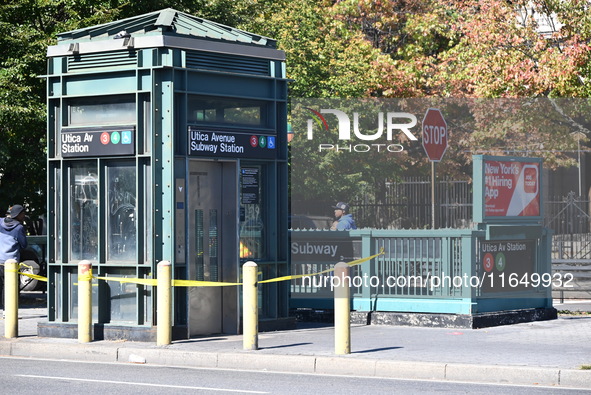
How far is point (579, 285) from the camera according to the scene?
2181cm

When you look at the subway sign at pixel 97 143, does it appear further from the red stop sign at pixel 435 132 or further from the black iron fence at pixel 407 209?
the red stop sign at pixel 435 132

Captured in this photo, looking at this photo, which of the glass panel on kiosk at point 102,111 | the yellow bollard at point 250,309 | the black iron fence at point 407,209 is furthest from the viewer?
the black iron fence at point 407,209

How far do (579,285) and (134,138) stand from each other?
39.0ft

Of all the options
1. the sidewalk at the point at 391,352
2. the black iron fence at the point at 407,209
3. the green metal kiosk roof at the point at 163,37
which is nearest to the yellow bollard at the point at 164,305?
the sidewalk at the point at 391,352

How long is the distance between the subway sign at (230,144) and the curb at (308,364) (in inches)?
105

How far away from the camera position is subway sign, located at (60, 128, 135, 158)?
1347 cm

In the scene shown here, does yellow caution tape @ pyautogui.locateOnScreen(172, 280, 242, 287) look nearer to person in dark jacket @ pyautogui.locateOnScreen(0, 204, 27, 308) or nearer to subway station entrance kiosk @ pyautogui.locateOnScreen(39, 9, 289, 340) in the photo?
subway station entrance kiosk @ pyautogui.locateOnScreen(39, 9, 289, 340)

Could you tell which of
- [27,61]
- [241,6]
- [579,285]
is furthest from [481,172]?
[241,6]

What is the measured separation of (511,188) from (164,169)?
549 centimetres

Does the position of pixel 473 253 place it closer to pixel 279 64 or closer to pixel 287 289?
pixel 287 289

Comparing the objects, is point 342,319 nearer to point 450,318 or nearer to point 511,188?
point 450,318

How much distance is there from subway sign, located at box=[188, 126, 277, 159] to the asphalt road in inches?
122

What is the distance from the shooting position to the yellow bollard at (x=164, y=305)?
1265cm

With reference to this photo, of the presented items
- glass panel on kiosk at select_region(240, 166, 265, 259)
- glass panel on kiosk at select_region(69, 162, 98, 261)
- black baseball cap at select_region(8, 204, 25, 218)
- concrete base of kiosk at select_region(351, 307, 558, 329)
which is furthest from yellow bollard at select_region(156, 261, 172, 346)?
black baseball cap at select_region(8, 204, 25, 218)
